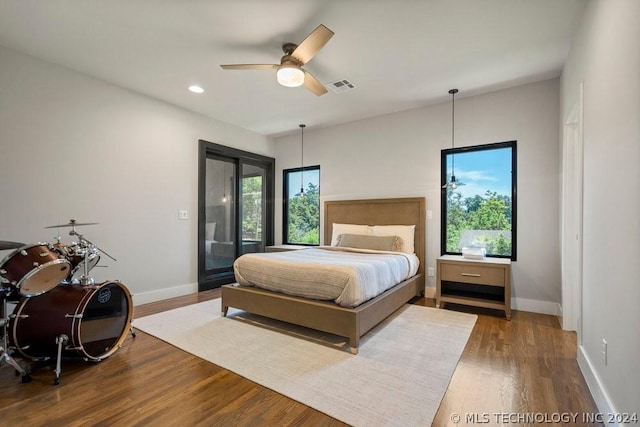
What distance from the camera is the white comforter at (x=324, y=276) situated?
8.39 feet

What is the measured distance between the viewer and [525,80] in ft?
11.5

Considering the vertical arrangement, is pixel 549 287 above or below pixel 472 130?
below

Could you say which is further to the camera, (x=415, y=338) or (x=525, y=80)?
(x=525, y=80)

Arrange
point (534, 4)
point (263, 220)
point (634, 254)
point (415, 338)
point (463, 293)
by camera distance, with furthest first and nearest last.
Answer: point (263, 220) → point (463, 293) → point (415, 338) → point (534, 4) → point (634, 254)

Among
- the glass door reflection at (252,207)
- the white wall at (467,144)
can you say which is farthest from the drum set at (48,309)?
the white wall at (467,144)

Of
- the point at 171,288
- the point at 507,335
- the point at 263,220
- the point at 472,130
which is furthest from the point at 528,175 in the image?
the point at 171,288

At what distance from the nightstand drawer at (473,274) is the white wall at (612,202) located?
118 cm

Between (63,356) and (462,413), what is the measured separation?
285cm

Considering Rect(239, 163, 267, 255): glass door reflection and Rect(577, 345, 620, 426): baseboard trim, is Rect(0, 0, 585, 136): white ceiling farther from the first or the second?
→ Rect(577, 345, 620, 426): baseboard trim

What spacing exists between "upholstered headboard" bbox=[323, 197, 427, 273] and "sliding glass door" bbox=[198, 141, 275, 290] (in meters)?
1.46

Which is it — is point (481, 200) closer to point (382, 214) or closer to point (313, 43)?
point (382, 214)

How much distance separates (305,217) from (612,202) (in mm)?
4495

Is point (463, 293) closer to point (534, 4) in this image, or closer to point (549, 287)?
point (549, 287)

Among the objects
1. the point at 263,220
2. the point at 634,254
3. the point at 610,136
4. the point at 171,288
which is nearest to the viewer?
the point at 634,254
